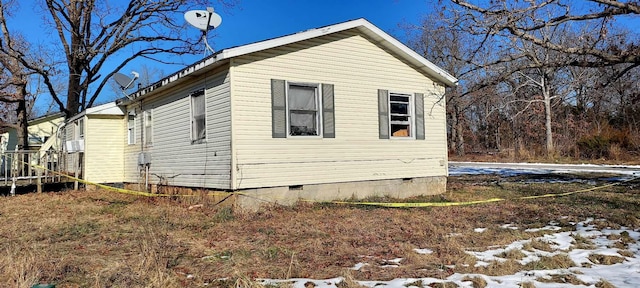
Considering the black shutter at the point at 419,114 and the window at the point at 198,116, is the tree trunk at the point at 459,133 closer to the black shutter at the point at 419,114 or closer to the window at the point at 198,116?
the black shutter at the point at 419,114

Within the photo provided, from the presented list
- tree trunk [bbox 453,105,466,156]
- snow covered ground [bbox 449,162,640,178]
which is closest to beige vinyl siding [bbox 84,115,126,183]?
snow covered ground [bbox 449,162,640,178]

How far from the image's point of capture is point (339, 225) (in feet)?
25.8

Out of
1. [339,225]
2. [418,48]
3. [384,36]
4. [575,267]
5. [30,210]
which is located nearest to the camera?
[575,267]

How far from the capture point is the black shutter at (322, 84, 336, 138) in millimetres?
10406

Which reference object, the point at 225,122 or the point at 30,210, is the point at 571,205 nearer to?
the point at 225,122

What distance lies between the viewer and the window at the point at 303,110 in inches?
396

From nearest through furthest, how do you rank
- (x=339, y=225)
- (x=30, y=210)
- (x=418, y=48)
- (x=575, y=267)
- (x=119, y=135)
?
(x=575, y=267)
(x=339, y=225)
(x=30, y=210)
(x=119, y=135)
(x=418, y=48)

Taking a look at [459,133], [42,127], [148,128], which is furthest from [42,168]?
[459,133]

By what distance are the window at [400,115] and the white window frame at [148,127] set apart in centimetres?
691

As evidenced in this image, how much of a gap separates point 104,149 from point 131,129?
1149 mm

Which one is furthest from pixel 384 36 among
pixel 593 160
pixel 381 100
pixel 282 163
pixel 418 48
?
pixel 418 48

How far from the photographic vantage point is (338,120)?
35.0 ft

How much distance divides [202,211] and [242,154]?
4.92 feet

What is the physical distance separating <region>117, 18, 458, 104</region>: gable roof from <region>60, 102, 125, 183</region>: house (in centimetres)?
180
